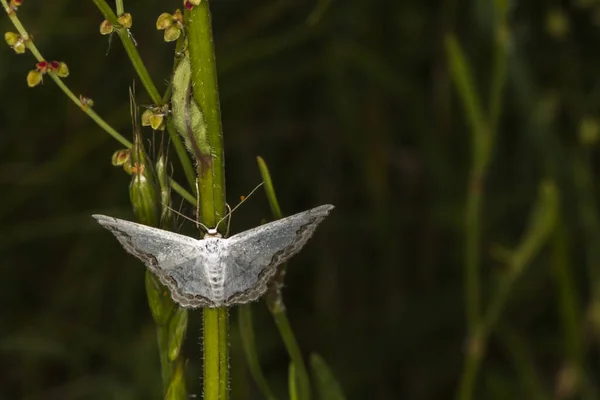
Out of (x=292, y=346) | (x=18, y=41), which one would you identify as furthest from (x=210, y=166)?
A: (x=292, y=346)

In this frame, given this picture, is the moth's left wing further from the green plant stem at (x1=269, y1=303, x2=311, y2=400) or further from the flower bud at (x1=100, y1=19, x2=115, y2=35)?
the flower bud at (x1=100, y1=19, x2=115, y2=35)

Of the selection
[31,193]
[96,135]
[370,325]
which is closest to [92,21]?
[96,135]

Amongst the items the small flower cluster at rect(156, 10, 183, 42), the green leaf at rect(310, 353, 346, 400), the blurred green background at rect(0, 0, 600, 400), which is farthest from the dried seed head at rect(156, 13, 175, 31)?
the blurred green background at rect(0, 0, 600, 400)

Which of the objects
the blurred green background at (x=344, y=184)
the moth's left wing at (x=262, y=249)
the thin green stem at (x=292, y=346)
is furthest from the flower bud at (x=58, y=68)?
the blurred green background at (x=344, y=184)

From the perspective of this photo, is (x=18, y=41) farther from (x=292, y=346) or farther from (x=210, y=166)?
(x=292, y=346)

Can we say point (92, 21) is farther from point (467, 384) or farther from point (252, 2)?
point (467, 384)

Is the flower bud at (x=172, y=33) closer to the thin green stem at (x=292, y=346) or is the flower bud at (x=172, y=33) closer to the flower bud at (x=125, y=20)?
the flower bud at (x=125, y=20)
